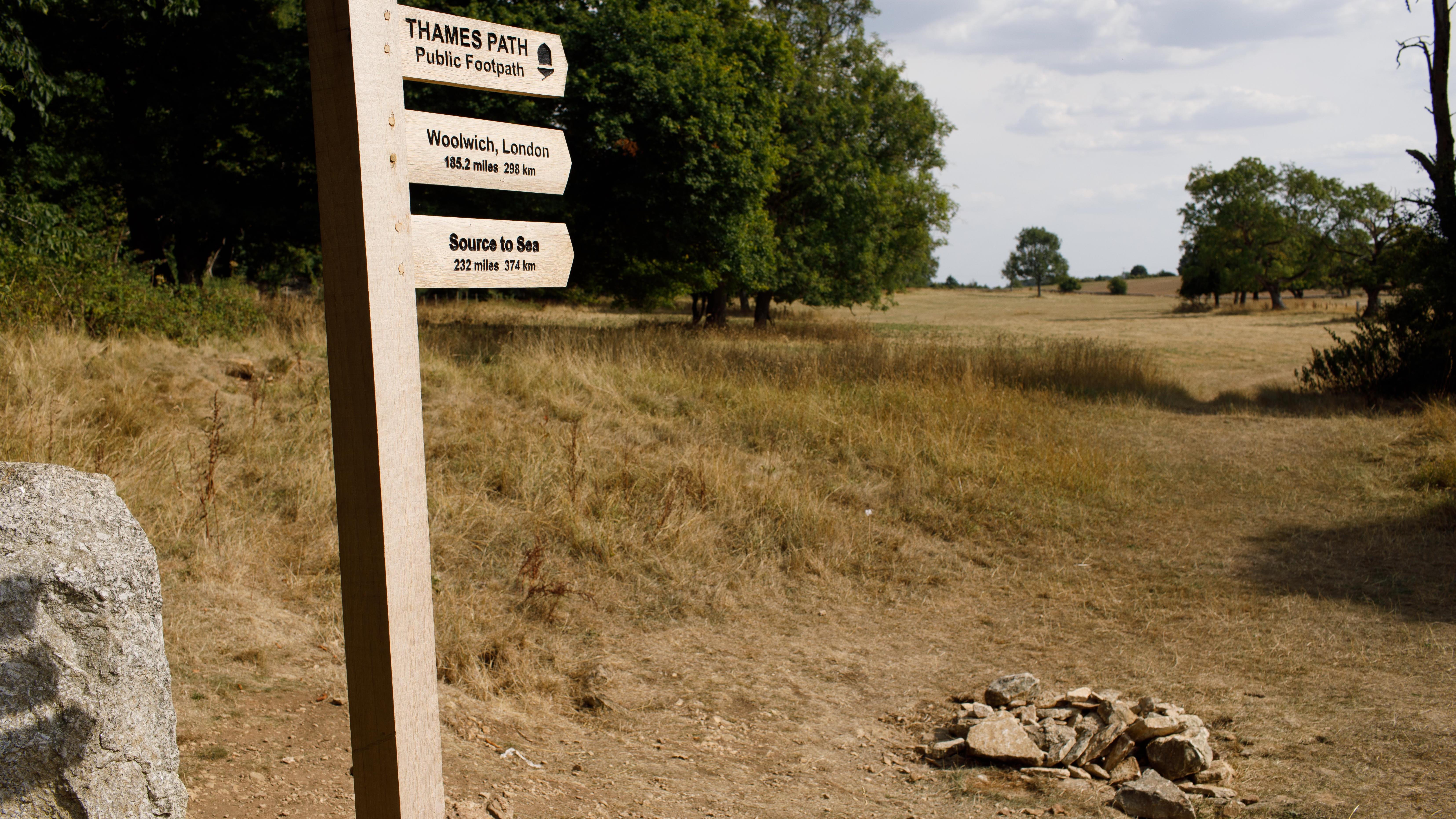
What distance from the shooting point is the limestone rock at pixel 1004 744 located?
4289mm

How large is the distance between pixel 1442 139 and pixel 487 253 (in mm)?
17283

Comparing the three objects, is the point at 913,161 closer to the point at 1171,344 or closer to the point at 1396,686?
the point at 1171,344

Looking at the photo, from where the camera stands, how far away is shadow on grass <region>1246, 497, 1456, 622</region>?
6543 millimetres

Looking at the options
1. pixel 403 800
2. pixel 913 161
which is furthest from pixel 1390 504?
pixel 913 161

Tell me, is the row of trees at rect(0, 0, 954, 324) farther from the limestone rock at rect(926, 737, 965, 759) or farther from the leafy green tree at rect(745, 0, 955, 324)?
the limestone rock at rect(926, 737, 965, 759)

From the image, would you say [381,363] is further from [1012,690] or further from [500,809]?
[1012,690]

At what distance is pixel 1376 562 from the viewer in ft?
23.9

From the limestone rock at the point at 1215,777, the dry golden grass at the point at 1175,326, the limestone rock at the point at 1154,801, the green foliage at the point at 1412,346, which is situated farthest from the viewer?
the dry golden grass at the point at 1175,326

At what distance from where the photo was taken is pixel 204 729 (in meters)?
3.68

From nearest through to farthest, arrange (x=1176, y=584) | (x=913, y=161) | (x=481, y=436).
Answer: (x=1176, y=584) → (x=481, y=436) → (x=913, y=161)

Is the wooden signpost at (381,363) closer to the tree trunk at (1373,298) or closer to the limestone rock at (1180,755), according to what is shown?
the limestone rock at (1180,755)

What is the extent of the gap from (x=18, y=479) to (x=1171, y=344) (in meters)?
32.1

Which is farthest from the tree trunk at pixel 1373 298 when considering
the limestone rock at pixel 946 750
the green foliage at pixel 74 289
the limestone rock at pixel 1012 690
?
the green foliage at pixel 74 289

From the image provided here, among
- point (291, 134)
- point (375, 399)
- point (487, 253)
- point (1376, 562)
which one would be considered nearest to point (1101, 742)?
point (487, 253)
